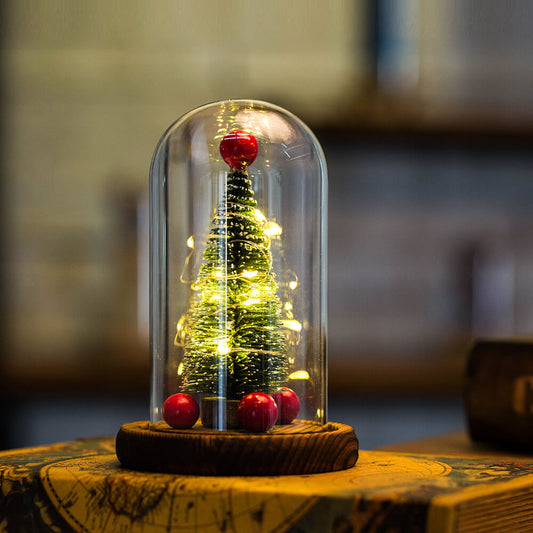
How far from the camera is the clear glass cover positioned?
70 centimetres

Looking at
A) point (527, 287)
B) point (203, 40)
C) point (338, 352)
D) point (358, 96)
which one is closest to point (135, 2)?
point (203, 40)

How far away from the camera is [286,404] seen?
705mm

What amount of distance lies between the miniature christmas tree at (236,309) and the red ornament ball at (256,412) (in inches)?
0.8

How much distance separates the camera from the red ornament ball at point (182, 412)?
68cm

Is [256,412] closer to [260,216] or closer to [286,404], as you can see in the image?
[286,404]

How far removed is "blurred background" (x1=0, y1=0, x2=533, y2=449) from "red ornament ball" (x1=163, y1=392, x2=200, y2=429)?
139cm

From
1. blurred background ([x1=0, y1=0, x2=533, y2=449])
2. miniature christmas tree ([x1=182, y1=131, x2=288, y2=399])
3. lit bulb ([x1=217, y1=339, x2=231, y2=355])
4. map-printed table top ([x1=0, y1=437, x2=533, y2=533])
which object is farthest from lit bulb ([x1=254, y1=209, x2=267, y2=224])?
blurred background ([x1=0, y1=0, x2=533, y2=449])

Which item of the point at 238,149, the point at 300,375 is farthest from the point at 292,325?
the point at 238,149

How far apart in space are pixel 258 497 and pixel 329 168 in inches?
67.8

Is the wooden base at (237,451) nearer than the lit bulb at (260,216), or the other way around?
the wooden base at (237,451)

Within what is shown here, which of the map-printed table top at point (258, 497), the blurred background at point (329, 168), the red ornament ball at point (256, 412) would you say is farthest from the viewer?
the blurred background at point (329, 168)

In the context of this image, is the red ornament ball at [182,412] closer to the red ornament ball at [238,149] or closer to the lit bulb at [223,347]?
the lit bulb at [223,347]

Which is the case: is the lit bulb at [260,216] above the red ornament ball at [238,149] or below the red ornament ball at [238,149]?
below

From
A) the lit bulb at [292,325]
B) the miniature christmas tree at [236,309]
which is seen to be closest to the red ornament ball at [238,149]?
the miniature christmas tree at [236,309]
